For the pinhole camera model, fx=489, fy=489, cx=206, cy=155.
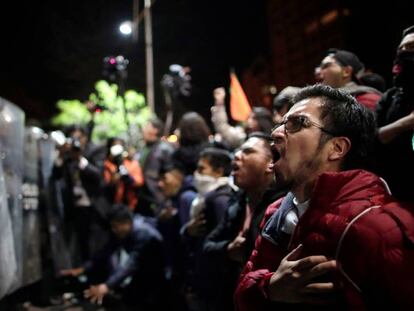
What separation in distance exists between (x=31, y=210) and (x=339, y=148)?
5.11 metres

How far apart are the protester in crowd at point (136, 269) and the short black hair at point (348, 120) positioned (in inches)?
182

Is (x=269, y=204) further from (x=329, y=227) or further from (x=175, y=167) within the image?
(x=175, y=167)

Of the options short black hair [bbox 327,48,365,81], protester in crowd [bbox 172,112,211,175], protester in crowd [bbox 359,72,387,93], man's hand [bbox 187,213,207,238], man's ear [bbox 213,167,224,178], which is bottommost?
man's hand [bbox 187,213,207,238]

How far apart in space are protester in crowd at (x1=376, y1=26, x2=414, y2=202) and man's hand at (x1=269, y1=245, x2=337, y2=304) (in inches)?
58.9

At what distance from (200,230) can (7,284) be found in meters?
1.78

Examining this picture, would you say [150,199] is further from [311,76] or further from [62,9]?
[62,9]

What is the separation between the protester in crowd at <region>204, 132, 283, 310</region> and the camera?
387 cm

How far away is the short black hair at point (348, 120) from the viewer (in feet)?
7.45

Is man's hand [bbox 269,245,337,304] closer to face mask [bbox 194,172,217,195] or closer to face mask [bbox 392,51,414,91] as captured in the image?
face mask [bbox 392,51,414,91]

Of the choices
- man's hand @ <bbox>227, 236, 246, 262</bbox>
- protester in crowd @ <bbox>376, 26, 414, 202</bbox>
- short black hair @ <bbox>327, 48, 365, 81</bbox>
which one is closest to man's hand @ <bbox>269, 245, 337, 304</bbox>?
protester in crowd @ <bbox>376, 26, 414, 202</bbox>

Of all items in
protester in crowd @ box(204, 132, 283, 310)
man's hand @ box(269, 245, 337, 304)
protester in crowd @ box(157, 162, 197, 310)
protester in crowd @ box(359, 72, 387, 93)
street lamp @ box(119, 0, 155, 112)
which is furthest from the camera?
street lamp @ box(119, 0, 155, 112)

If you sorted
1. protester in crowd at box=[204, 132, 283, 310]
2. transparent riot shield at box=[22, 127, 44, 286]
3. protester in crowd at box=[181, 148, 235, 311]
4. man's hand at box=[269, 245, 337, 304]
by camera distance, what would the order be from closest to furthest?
man's hand at box=[269, 245, 337, 304]
protester in crowd at box=[204, 132, 283, 310]
protester in crowd at box=[181, 148, 235, 311]
transparent riot shield at box=[22, 127, 44, 286]

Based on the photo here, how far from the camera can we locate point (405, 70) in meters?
3.22

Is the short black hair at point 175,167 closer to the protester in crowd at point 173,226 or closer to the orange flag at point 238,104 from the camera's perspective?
the protester in crowd at point 173,226
